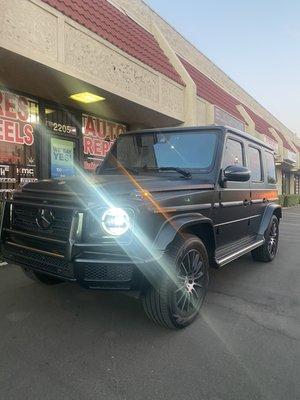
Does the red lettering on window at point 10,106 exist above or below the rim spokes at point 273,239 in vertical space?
above

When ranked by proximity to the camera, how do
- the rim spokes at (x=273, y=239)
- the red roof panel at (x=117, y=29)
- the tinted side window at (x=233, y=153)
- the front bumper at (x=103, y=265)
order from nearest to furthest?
1. the front bumper at (x=103, y=265)
2. the tinted side window at (x=233, y=153)
3. the rim spokes at (x=273, y=239)
4. the red roof panel at (x=117, y=29)

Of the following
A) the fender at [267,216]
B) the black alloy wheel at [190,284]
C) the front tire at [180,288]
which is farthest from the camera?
the fender at [267,216]

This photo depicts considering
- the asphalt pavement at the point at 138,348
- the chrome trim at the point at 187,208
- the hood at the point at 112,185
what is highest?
the hood at the point at 112,185

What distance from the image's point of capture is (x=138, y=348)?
3.25m

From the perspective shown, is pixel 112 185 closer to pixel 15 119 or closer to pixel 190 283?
pixel 190 283

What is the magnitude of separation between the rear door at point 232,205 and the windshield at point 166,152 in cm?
25

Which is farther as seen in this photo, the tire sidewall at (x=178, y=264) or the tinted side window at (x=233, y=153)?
the tinted side window at (x=233, y=153)

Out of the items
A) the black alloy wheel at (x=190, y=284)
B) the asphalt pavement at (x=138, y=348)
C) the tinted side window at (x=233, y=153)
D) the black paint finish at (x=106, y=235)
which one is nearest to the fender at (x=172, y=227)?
the black paint finish at (x=106, y=235)

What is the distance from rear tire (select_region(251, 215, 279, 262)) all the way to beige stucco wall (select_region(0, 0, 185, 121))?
4438 mm

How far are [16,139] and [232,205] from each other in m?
5.46

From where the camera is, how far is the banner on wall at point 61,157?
9.26m

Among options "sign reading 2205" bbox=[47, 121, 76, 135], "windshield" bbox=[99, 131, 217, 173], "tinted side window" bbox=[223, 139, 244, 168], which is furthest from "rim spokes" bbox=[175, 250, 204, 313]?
"sign reading 2205" bbox=[47, 121, 76, 135]

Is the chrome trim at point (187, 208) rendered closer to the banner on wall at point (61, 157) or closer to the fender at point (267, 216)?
the fender at point (267, 216)

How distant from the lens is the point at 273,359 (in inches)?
123
